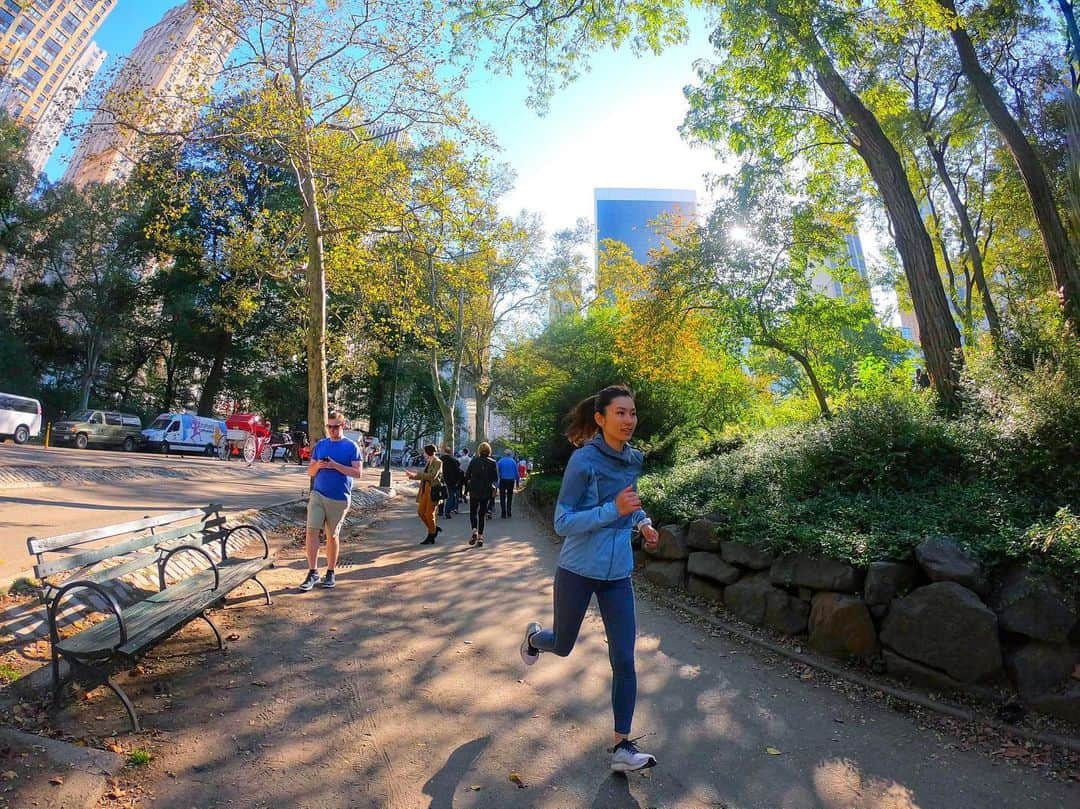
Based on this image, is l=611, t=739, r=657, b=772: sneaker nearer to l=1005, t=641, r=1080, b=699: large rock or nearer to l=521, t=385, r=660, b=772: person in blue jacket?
l=521, t=385, r=660, b=772: person in blue jacket

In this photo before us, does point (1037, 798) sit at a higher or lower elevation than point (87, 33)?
lower

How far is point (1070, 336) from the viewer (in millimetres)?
6625

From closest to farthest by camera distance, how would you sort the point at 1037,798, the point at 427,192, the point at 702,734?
1. the point at 1037,798
2. the point at 702,734
3. the point at 427,192

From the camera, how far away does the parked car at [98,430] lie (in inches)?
1038

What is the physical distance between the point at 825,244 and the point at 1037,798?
36.2ft

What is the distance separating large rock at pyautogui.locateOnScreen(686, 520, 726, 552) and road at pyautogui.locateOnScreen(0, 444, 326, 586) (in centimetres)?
606

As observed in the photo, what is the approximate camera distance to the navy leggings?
3.04 meters

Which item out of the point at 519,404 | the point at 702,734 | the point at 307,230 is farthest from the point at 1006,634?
the point at 519,404

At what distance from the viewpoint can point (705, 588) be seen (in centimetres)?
623


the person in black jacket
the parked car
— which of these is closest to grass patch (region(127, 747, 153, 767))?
the person in black jacket

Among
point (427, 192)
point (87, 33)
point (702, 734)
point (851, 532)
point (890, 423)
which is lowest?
point (702, 734)

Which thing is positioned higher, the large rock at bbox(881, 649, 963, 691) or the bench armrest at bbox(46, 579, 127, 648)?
the bench armrest at bbox(46, 579, 127, 648)

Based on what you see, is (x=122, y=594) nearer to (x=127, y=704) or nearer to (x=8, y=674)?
(x=8, y=674)

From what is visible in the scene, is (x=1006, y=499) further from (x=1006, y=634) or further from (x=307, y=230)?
(x=307, y=230)
